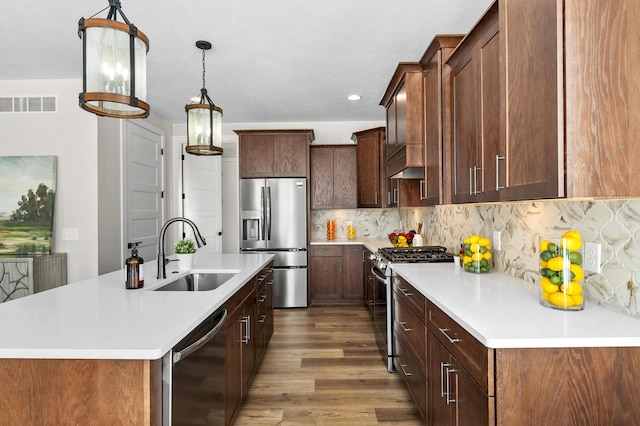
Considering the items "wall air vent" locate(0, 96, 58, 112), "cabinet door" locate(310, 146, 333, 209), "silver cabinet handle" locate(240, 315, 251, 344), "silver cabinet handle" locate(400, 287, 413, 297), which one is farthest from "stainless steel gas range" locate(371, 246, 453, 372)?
"wall air vent" locate(0, 96, 58, 112)

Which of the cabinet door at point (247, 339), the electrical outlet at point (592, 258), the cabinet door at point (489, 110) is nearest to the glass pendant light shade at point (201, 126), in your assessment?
the cabinet door at point (247, 339)

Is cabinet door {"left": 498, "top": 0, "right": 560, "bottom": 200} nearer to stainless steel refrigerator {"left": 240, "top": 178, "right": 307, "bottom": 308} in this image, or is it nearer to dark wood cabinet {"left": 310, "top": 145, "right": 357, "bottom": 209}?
stainless steel refrigerator {"left": 240, "top": 178, "right": 307, "bottom": 308}

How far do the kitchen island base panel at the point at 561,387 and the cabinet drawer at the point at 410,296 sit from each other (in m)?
0.79

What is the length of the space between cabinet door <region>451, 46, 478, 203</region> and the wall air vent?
13.3ft

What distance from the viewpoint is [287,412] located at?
2.41 metres

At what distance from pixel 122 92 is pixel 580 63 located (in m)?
1.70

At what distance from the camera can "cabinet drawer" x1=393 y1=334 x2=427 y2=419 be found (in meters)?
2.08

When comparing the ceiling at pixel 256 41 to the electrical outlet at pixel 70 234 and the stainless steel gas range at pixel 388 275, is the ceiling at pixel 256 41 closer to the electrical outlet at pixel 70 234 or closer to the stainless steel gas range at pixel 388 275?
the electrical outlet at pixel 70 234

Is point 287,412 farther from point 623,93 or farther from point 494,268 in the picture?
point 623,93

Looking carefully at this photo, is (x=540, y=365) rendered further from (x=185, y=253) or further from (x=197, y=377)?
(x=185, y=253)

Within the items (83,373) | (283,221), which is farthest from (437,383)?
(283,221)

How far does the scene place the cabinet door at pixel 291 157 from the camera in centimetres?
506

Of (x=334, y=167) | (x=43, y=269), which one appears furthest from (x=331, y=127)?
(x=43, y=269)

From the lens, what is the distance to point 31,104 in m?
3.92
